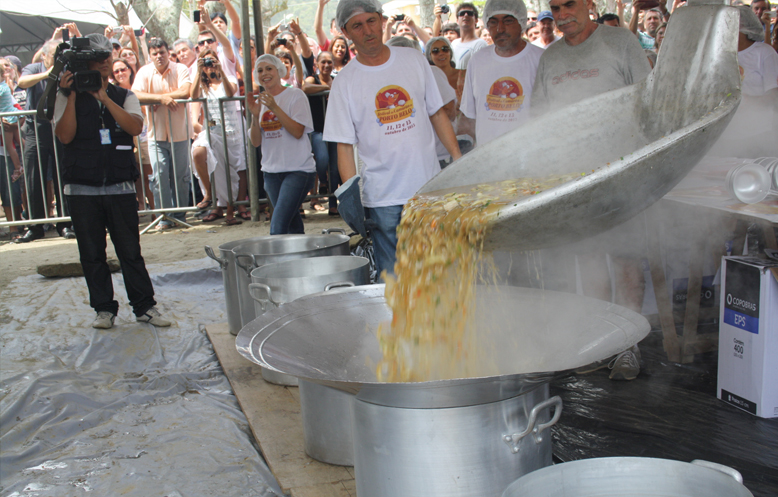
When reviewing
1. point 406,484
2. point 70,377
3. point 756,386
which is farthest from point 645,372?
point 70,377

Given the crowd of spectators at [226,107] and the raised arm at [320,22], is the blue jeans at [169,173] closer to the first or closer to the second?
the crowd of spectators at [226,107]

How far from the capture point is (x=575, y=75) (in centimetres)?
307

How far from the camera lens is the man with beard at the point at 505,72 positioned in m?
3.39

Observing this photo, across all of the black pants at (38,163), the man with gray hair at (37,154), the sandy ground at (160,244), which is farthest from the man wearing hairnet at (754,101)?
the black pants at (38,163)

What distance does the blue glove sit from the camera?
108 inches

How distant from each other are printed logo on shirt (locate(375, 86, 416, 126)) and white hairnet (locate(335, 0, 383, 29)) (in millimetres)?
356

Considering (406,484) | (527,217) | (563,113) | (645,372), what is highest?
(563,113)

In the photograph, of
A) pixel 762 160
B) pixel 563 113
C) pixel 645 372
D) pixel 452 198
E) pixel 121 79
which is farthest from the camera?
pixel 121 79

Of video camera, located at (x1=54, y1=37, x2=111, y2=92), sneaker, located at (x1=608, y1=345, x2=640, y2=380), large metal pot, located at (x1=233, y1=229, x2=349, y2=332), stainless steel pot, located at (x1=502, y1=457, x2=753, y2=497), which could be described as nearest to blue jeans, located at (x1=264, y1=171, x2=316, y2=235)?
large metal pot, located at (x1=233, y1=229, x2=349, y2=332)

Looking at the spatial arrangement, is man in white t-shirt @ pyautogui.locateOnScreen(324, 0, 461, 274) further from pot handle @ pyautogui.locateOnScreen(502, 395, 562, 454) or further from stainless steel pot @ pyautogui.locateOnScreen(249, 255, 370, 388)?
pot handle @ pyautogui.locateOnScreen(502, 395, 562, 454)

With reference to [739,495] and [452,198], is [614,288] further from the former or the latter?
[739,495]

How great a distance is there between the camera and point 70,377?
3.30m

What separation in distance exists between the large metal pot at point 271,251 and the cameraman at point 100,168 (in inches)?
35.1

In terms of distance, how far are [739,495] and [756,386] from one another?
1.58m
